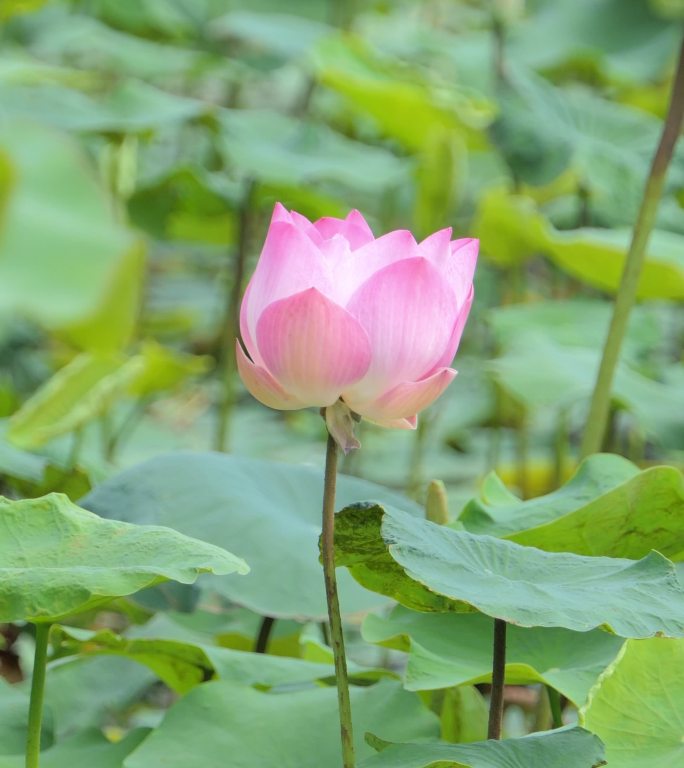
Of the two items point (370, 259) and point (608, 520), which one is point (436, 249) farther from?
point (608, 520)

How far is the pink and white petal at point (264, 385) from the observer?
56 cm

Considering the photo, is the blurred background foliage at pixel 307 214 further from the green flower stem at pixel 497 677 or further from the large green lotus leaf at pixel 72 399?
the green flower stem at pixel 497 677

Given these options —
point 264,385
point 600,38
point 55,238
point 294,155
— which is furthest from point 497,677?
point 600,38

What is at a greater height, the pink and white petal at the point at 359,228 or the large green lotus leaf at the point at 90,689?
the pink and white petal at the point at 359,228

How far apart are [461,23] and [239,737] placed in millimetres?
3976

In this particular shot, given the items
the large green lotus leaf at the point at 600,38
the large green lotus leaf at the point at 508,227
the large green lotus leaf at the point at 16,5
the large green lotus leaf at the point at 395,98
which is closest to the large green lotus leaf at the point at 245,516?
the large green lotus leaf at the point at 508,227

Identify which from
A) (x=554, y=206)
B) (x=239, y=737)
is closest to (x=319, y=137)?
(x=554, y=206)

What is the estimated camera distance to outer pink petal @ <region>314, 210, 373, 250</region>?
61cm

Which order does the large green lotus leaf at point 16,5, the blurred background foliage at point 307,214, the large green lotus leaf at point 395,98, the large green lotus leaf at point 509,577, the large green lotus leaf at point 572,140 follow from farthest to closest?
1. the large green lotus leaf at point 16,5
2. the large green lotus leaf at point 395,98
3. the large green lotus leaf at point 572,140
4. the blurred background foliage at point 307,214
5. the large green lotus leaf at point 509,577

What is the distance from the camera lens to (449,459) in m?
2.16

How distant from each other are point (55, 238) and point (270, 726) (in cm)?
29

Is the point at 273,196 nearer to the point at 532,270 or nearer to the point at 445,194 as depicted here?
the point at 445,194

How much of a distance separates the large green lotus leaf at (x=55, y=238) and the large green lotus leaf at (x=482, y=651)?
23cm

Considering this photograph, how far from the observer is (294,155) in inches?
72.2
